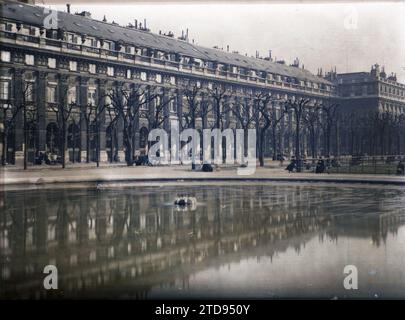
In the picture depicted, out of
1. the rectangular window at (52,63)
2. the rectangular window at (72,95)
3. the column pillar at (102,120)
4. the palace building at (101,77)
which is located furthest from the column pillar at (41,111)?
the column pillar at (102,120)

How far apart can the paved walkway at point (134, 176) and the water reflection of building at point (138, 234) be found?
217 inches

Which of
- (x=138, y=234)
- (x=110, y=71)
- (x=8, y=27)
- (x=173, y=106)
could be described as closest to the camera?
(x=138, y=234)

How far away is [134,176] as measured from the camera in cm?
3127

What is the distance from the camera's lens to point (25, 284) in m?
11.3

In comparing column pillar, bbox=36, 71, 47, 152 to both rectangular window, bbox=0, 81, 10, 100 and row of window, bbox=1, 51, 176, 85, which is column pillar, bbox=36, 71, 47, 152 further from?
rectangular window, bbox=0, 81, 10, 100

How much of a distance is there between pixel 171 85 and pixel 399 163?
17.6 metres

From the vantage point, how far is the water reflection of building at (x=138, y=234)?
11.6m

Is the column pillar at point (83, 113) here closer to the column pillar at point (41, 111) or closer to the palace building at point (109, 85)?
the palace building at point (109, 85)

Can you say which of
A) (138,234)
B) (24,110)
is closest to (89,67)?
(24,110)

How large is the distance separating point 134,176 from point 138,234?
52.6ft

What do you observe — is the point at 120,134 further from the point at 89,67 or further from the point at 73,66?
the point at 73,66

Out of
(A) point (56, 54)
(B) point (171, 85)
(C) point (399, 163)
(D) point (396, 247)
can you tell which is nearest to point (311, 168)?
(C) point (399, 163)

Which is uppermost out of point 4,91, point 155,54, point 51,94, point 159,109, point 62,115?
point 155,54
